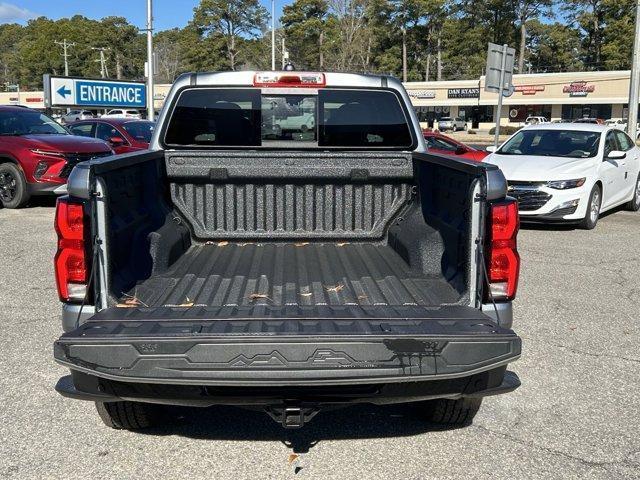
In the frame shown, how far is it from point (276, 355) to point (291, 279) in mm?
1332

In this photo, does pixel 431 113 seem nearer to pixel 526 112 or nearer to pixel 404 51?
pixel 526 112

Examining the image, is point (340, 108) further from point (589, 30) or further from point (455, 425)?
point (589, 30)

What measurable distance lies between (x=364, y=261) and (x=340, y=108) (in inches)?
48.8

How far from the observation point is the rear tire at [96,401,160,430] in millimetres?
3611

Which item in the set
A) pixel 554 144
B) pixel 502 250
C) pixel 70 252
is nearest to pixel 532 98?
pixel 554 144

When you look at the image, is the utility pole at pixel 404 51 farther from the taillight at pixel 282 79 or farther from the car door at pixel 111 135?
the taillight at pixel 282 79

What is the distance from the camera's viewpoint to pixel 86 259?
321 cm

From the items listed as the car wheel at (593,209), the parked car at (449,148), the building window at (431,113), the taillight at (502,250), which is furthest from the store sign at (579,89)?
the taillight at (502,250)

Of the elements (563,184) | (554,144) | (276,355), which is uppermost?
(554,144)

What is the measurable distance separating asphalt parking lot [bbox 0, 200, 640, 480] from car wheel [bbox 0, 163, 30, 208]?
7.11 meters

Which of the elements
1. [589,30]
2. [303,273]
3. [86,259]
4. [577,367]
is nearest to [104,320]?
[86,259]

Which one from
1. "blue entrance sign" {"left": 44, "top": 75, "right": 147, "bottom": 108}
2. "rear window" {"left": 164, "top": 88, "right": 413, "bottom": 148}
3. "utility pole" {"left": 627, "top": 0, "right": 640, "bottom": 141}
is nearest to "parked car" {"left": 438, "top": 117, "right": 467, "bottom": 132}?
"blue entrance sign" {"left": 44, "top": 75, "right": 147, "bottom": 108}

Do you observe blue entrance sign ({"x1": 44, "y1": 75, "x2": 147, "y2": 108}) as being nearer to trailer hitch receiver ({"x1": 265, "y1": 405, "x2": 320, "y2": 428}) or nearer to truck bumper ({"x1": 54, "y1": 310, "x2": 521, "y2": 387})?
truck bumper ({"x1": 54, "y1": 310, "x2": 521, "y2": 387})

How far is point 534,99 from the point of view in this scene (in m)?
65.9
